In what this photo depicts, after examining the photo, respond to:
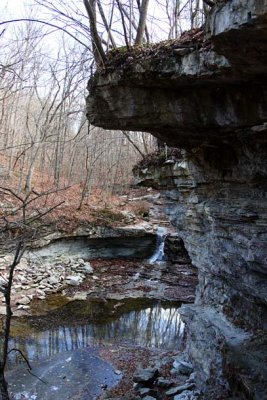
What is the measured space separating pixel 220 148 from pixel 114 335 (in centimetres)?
781

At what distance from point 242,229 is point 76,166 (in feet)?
77.3

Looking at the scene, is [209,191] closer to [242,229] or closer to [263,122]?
[242,229]

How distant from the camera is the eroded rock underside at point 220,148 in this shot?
159 inches

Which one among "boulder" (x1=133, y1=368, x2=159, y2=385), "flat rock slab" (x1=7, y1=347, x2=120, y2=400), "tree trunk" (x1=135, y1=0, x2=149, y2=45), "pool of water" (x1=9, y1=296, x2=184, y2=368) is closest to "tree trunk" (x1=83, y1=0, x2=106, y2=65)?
"tree trunk" (x1=135, y1=0, x2=149, y2=45)

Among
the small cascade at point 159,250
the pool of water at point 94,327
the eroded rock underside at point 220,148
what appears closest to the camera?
the eroded rock underside at point 220,148

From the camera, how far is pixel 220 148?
6.84 m

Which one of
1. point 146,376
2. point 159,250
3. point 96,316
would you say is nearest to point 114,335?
point 96,316

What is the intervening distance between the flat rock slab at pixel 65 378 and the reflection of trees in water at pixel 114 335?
0.64 meters

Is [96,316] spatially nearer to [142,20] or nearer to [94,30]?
[142,20]

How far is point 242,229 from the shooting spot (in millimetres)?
6801

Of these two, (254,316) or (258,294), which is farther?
(254,316)

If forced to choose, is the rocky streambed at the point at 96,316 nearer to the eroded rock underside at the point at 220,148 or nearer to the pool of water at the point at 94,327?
the pool of water at the point at 94,327

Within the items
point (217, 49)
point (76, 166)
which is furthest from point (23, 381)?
point (76, 166)

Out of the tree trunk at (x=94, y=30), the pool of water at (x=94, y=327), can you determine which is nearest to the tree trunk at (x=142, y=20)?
the tree trunk at (x=94, y=30)
